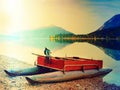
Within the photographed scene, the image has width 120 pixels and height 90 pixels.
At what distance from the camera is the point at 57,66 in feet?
7.15

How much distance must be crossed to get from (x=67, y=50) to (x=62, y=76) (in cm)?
20

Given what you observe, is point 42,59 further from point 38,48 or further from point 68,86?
point 68,86

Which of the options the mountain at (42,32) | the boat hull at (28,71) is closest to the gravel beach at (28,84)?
the boat hull at (28,71)

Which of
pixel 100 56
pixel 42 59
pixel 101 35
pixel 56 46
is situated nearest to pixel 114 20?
pixel 101 35

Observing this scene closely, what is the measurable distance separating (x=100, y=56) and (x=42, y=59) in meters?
0.44

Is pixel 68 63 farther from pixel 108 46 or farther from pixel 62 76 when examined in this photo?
pixel 108 46

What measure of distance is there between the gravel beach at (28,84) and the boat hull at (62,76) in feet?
0.10

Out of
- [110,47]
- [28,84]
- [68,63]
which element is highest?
[110,47]

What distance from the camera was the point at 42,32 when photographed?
220 centimetres

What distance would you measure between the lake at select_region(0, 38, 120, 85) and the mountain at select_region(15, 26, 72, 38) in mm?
31

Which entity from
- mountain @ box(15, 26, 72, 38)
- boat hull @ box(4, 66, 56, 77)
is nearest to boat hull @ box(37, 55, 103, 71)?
boat hull @ box(4, 66, 56, 77)

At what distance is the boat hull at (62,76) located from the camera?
2.15 meters

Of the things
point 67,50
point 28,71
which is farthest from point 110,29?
point 28,71

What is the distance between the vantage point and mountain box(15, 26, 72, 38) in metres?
2.20
